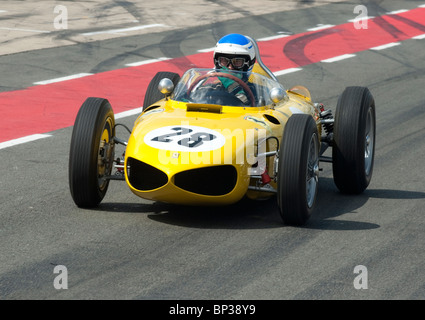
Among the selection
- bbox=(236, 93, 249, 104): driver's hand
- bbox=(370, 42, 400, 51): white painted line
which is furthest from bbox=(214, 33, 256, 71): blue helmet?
bbox=(370, 42, 400, 51): white painted line

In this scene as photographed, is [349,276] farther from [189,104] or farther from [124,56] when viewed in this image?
[124,56]

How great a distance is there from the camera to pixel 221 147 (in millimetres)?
8305

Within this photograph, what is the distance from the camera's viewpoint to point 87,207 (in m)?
9.04

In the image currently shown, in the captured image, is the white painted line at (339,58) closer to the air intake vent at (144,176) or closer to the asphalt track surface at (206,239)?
the asphalt track surface at (206,239)

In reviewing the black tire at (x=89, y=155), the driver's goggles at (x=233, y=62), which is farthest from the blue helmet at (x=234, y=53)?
the black tire at (x=89, y=155)

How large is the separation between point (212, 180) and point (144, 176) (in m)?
0.61

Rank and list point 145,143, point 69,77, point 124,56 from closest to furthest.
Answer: point 145,143 < point 69,77 < point 124,56

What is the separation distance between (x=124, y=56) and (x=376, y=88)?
16.6ft

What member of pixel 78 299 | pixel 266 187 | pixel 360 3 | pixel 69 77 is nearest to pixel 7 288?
pixel 78 299

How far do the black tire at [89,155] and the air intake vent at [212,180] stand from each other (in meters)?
1.03

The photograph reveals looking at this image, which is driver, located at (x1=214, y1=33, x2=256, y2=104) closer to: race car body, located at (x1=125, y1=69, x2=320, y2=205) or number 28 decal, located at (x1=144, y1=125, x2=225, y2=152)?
race car body, located at (x1=125, y1=69, x2=320, y2=205)

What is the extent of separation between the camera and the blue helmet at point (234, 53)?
1005 cm

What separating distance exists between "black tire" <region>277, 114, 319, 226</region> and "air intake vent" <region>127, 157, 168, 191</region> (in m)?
1.04

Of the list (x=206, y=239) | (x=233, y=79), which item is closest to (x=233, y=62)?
(x=233, y=79)
